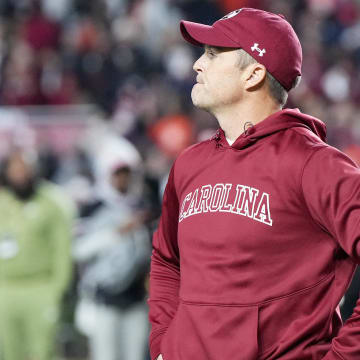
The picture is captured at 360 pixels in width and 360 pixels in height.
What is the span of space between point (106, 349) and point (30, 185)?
1.29 meters

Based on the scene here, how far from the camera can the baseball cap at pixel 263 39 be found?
2.44 metres

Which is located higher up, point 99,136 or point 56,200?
point 56,200

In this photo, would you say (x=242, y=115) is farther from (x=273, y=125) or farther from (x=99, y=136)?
(x=99, y=136)

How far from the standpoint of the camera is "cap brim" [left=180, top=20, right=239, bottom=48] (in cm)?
246

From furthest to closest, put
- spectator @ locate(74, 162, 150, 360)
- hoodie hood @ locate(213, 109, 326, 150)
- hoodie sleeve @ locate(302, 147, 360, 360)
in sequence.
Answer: spectator @ locate(74, 162, 150, 360) < hoodie hood @ locate(213, 109, 326, 150) < hoodie sleeve @ locate(302, 147, 360, 360)

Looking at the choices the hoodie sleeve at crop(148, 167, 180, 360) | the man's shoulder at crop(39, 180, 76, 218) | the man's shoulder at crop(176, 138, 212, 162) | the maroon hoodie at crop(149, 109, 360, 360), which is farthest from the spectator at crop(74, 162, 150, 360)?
the maroon hoodie at crop(149, 109, 360, 360)

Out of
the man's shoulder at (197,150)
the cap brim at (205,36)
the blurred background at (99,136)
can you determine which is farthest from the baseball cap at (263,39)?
the blurred background at (99,136)

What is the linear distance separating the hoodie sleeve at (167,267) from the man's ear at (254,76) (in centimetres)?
37

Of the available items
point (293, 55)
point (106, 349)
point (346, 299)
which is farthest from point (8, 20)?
point (293, 55)

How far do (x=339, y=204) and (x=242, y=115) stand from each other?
0.46 metres

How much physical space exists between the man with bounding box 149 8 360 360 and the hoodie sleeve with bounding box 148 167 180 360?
99 mm

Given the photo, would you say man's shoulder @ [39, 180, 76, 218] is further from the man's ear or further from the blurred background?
the man's ear

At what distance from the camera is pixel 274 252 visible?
232 cm

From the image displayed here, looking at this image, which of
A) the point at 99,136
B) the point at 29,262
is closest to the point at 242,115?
the point at 29,262
